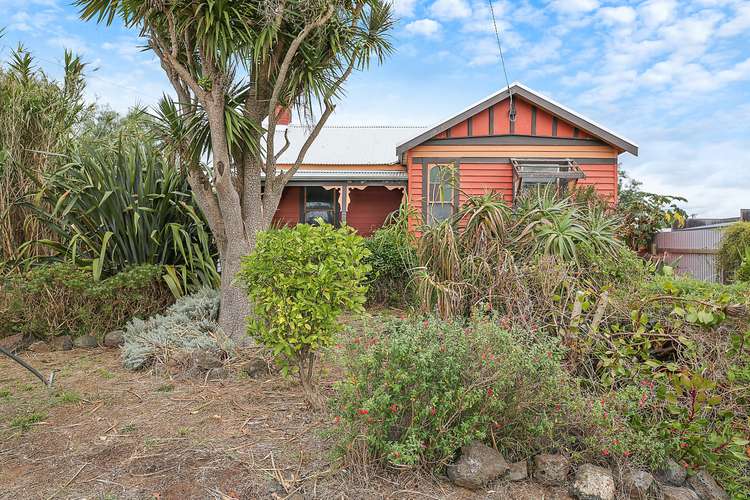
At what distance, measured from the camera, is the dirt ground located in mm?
2768

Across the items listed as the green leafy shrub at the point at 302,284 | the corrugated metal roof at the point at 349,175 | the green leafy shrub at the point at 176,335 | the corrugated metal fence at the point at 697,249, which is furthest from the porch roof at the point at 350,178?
the green leafy shrub at the point at 302,284

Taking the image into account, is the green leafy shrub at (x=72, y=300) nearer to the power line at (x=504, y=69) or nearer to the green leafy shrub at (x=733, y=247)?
the power line at (x=504, y=69)

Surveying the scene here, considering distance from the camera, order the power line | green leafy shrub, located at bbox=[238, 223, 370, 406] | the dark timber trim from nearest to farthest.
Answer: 1. green leafy shrub, located at bbox=[238, 223, 370, 406]
2. the power line
3. the dark timber trim

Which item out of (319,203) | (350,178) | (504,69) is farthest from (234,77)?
(319,203)

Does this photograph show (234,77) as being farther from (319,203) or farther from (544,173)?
(319,203)

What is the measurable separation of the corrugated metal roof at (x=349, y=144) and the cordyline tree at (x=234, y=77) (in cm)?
620

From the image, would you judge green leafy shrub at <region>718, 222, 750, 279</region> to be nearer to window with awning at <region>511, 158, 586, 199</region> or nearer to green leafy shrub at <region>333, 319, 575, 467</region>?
window with awning at <region>511, 158, 586, 199</region>

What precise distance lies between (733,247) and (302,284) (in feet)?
27.5

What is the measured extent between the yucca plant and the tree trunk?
113 centimetres

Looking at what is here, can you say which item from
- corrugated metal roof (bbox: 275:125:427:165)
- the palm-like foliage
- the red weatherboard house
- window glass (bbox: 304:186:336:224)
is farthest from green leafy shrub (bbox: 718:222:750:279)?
window glass (bbox: 304:186:336:224)

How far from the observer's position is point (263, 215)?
619 centimetres

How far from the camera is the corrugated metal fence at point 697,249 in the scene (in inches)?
396

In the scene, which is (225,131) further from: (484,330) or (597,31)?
(597,31)

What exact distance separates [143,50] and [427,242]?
4.42m
